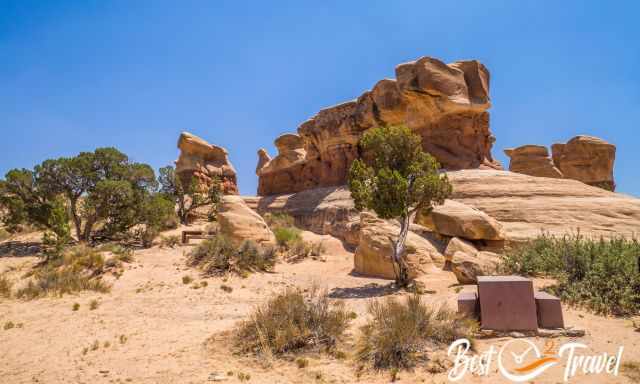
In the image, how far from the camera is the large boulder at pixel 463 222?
16.0m

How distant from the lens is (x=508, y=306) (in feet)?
21.6

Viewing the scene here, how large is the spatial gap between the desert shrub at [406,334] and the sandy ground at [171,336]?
28cm

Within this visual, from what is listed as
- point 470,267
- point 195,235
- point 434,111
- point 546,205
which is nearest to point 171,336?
point 470,267

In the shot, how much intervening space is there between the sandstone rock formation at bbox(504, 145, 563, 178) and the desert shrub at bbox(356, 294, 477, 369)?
34217 mm

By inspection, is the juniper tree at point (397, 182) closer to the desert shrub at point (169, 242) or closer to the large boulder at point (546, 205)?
the large boulder at point (546, 205)

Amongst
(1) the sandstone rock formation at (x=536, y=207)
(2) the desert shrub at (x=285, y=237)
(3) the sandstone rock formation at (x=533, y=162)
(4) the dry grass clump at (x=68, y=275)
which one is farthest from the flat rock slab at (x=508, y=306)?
(3) the sandstone rock formation at (x=533, y=162)

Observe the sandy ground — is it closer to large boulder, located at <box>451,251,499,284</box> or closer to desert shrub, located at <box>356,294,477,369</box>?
desert shrub, located at <box>356,294,477,369</box>

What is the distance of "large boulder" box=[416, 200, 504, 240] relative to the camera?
52.6 ft

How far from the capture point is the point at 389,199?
12.4 meters

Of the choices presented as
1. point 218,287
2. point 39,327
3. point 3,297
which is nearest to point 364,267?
point 218,287

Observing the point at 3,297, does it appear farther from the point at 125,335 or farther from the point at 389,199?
the point at 389,199

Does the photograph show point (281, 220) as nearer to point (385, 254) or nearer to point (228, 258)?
point (228, 258)

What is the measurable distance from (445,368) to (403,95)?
21.1m

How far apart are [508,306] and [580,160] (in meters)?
40.9
